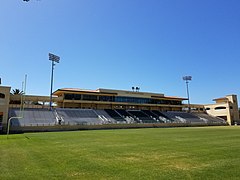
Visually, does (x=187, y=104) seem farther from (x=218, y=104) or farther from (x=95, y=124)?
(x=95, y=124)

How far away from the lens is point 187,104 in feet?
252

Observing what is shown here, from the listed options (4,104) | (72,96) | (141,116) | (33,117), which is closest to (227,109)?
(141,116)

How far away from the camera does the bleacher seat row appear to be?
4388 cm

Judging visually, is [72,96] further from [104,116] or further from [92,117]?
[104,116]

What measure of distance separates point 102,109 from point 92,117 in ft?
27.5

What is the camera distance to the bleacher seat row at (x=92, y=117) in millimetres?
43875

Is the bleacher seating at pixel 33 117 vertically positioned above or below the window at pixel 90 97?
below

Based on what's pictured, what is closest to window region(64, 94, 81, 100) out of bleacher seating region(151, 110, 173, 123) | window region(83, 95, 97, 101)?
window region(83, 95, 97, 101)

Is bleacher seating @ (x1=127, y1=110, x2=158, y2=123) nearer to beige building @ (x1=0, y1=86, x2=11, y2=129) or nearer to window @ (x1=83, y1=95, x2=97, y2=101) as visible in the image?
window @ (x1=83, y1=95, x2=97, y2=101)

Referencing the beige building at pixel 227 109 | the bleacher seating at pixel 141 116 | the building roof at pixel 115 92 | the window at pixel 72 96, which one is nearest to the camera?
the bleacher seating at pixel 141 116

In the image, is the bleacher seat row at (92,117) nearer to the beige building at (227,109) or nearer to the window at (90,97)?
the beige building at (227,109)

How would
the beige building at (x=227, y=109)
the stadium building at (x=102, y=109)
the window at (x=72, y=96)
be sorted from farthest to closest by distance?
the beige building at (x=227, y=109), the window at (x=72, y=96), the stadium building at (x=102, y=109)

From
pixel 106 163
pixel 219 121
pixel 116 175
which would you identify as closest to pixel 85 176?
pixel 116 175

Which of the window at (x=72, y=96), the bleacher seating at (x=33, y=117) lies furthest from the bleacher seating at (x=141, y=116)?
the bleacher seating at (x=33, y=117)
